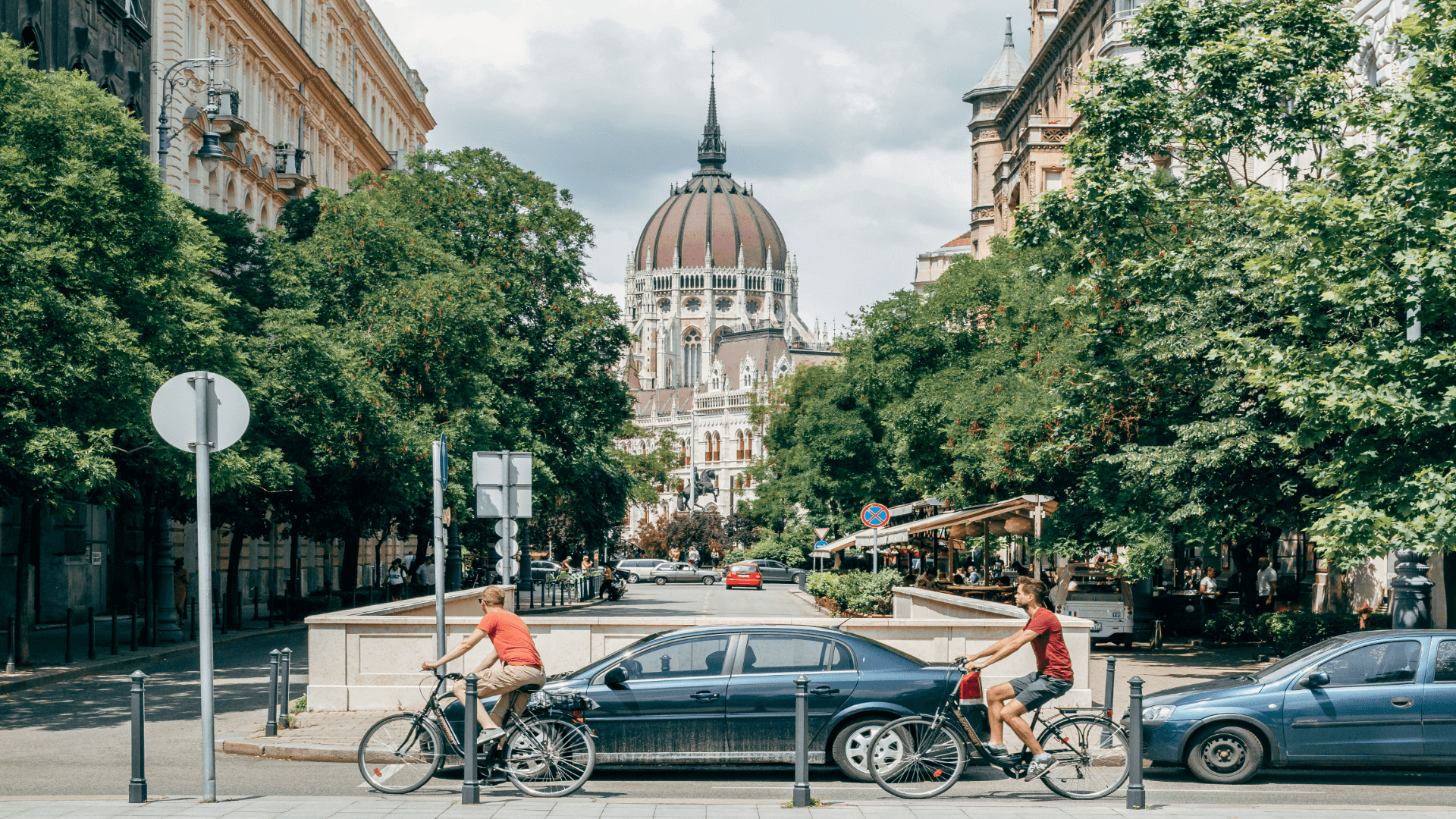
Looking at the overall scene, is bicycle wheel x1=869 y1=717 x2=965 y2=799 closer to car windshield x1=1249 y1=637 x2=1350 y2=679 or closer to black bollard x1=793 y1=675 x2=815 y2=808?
black bollard x1=793 y1=675 x2=815 y2=808

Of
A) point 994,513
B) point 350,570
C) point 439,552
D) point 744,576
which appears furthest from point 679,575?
point 439,552

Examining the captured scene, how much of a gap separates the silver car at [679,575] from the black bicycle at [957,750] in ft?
249

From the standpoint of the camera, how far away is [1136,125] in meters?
23.4

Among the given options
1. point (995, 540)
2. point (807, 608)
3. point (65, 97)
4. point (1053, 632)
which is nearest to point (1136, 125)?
point (1053, 632)

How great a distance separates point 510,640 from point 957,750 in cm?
353

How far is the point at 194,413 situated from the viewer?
1078cm

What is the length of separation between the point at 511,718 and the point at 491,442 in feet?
78.5

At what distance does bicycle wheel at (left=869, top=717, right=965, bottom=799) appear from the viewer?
1141cm

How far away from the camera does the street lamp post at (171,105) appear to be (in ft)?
95.6

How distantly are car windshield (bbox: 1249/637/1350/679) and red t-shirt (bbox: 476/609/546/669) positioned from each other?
6.16 m

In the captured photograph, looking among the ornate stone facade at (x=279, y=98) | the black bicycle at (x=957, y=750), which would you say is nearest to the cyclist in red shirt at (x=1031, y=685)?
the black bicycle at (x=957, y=750)

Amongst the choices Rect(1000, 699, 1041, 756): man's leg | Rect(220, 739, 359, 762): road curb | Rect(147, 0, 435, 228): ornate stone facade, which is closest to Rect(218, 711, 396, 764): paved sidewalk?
Rect(220, 739, 359, 762): road curb

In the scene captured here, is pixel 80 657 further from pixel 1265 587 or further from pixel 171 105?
pixel 1265 587

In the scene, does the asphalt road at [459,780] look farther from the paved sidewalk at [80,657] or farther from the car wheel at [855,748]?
the paved sidewalk at [80,657]
